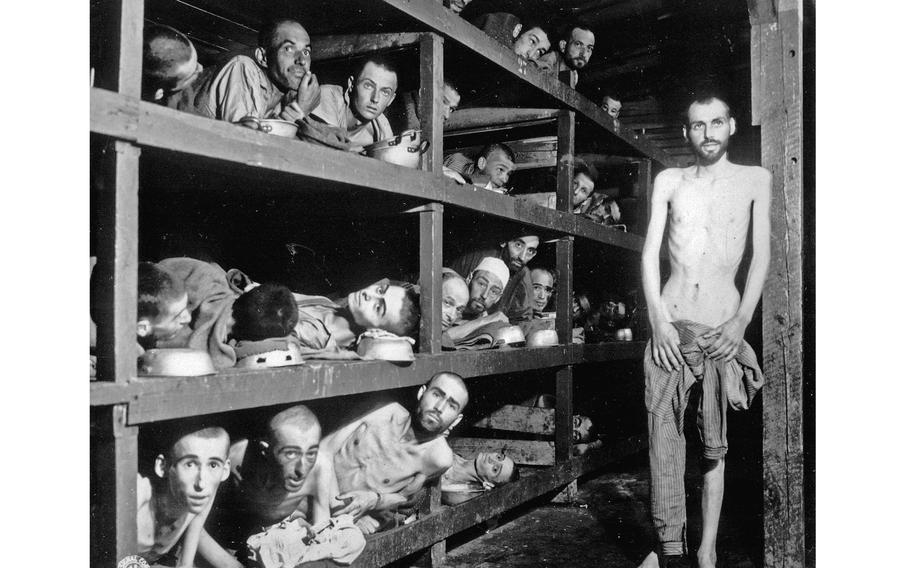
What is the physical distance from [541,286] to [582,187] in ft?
3.76

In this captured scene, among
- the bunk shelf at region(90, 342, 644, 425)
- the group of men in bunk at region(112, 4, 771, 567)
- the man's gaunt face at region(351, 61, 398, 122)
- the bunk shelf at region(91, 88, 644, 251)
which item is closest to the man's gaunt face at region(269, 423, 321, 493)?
the group of men in bunk at region(112, 4, 771, 567)

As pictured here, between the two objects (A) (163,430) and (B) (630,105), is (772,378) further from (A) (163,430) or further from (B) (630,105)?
(B) (630,105)

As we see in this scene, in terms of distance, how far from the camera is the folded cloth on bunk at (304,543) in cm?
332

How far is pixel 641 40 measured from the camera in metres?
7.91

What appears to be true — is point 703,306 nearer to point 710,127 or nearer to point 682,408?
point 682,408

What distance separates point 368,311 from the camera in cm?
441

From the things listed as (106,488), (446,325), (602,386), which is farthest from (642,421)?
(106,488)

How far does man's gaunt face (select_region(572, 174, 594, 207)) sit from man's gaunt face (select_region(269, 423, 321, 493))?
4.32 meters

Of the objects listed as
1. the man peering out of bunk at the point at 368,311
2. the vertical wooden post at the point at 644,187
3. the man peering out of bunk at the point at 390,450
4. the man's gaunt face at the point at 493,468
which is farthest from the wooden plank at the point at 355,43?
the vertical wooden post at the point at 644,187

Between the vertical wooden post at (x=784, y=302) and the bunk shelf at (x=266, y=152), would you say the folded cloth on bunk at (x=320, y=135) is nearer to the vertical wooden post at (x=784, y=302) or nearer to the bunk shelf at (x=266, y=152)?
the bunk shelf at (x=266, y=152)

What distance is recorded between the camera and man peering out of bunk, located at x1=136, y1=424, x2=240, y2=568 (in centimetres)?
310

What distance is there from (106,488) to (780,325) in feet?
9.85

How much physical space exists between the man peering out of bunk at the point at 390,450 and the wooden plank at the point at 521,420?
195 centimetres

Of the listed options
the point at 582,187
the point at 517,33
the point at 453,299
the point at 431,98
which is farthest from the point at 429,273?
the point at 582,187
